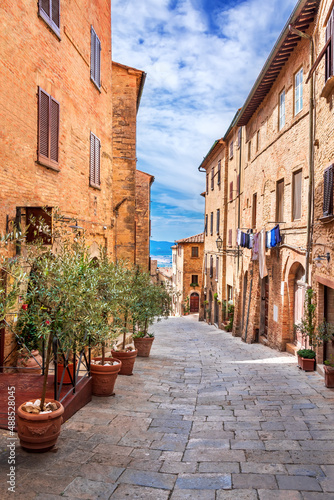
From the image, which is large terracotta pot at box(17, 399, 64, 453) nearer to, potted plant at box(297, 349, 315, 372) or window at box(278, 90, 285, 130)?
potted plant at box(297, 349, 315, 372)

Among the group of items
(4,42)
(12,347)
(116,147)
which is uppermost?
(116,147)

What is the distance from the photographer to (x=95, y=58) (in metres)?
→ 12.4

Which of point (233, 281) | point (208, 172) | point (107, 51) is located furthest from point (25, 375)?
point (208, 172)

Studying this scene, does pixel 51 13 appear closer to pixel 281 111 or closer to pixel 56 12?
pixel 56 12

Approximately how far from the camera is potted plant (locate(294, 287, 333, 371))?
377 inches

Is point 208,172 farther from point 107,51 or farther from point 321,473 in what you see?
point 321,473

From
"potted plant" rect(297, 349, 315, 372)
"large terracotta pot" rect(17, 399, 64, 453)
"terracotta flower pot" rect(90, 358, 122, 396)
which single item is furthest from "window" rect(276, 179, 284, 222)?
"large terracotta pot" rect(17, 399, 64, 453)

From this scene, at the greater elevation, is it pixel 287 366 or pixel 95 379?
pixel 95 379

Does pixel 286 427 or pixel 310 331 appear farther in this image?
pixel 310 331

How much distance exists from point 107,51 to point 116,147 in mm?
5794

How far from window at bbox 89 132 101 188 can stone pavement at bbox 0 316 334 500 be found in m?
6.17

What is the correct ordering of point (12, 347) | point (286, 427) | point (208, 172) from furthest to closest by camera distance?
point (208, 172) < point (12, 347) < point (286, 427)

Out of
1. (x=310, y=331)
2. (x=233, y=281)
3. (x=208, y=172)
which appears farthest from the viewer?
(x=208, y=172)

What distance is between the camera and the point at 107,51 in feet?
46.1
